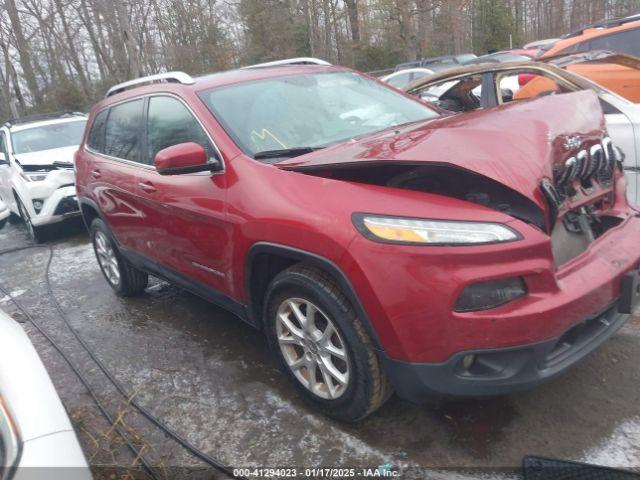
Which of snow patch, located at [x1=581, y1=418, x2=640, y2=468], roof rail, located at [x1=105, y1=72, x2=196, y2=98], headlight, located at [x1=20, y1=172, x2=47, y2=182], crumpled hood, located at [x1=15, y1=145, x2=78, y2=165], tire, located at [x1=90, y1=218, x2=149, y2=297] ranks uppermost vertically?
roof rail, located at [x1=105, y1=72, x2=196, y2=98]

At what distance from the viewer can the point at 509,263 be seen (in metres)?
2.13

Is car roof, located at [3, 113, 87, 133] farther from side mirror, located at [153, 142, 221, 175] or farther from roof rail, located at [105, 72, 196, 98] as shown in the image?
side mirror, located at [153, 142, 221, 175]

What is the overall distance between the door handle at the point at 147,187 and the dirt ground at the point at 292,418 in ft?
3.59

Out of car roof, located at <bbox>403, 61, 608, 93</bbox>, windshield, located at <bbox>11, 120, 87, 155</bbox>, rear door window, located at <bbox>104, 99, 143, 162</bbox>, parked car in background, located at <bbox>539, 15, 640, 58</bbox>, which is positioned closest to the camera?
rear door window, located at <bbox>104, 99, 143, 162</bbox>

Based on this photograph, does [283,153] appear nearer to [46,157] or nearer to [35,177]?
[35,177]

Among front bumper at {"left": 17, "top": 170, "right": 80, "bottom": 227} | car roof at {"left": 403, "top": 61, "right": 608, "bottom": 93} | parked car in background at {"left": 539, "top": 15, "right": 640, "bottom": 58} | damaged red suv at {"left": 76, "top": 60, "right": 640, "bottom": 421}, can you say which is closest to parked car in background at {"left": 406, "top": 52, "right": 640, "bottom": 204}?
car roof at {"left": 403, "top": 61, "right": 608, "bottom": 93}

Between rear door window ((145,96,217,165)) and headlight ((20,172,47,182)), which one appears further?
headlight ((20,172,47,182))

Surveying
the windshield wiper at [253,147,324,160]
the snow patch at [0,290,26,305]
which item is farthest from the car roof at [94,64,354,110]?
the snow patch at [0,290,26,305]

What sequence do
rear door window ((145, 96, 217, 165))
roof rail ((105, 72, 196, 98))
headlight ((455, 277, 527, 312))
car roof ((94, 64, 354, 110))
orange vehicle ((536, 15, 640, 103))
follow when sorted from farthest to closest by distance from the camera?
orange vehicle ((536, 15, 640, 103)), roof rail ((105, 72, 196, 98)), car roof ((94, 64, 354, 110)), rear door window ((145, 96, 217, 165)), headlight ((455, 277, 527, 312))

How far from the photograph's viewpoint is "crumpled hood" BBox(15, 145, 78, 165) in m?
7.79

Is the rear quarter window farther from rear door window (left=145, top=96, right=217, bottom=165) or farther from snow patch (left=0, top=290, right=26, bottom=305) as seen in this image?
snow patch (left=0, top=290, right=26, bottom=305)

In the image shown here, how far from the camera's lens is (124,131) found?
14.1 ft

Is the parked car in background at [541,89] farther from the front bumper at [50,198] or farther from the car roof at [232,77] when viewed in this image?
the front bumper at [50,198]

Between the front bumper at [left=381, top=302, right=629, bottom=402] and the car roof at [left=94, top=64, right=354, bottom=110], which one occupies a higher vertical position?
the car roof at [left=94, top=64, right=354, bottom=110]
